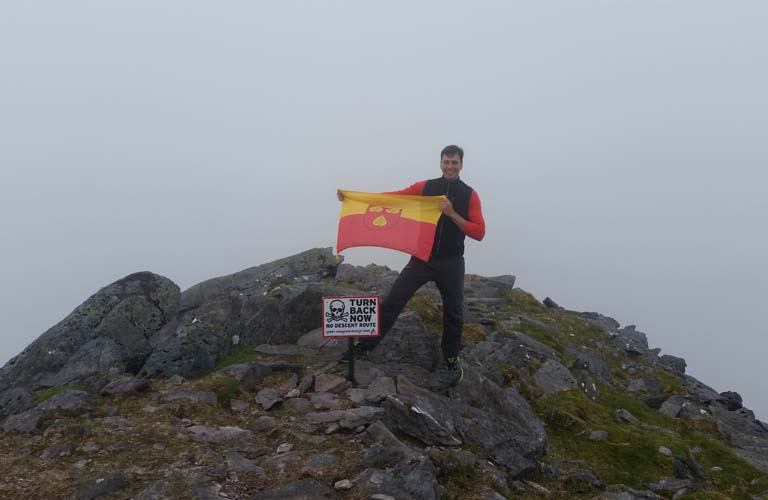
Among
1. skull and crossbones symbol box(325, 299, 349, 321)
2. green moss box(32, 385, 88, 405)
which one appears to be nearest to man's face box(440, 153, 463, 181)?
skull and crossbones symbol box(325, 299, 349, 321)

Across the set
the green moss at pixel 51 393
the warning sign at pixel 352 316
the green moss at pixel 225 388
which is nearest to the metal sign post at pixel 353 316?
the warning sign at pixel 352 316

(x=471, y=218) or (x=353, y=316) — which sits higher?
(x=471, y=218)

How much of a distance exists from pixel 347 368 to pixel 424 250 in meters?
3.08

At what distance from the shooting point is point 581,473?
9391 mm

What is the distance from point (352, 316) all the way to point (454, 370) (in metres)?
2.57

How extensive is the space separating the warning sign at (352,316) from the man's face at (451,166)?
2.91m

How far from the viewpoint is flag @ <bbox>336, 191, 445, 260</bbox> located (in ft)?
36.5

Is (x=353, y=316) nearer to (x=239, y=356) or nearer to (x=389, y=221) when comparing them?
(x=389, y=221)

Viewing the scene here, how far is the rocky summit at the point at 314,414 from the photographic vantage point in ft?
25.3

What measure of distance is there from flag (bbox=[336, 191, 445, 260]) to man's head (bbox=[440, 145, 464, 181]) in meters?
0.56

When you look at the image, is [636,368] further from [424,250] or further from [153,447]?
[153,447]

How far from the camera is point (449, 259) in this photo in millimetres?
11141

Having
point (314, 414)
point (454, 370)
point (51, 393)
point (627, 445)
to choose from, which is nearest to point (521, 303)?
point (627, 445)

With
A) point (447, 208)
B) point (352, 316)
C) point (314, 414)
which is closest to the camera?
point (314, 414)
